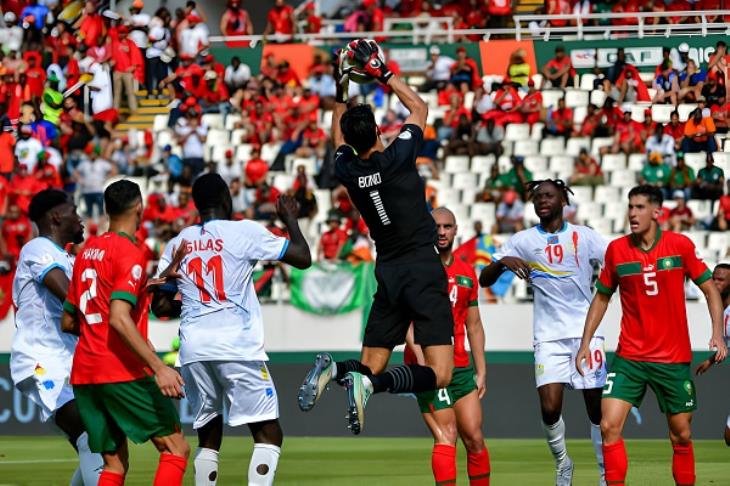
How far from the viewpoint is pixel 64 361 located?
33.5ft

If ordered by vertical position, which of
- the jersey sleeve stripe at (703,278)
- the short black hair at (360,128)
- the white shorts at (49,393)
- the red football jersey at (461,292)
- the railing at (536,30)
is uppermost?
the railing at (536,30)

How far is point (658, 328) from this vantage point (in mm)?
10320

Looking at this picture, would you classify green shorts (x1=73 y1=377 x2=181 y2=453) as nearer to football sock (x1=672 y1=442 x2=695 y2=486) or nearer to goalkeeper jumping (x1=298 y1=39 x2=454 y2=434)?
goalkeeper jumping (x1=298 y1=39 x2=454 y2=434)

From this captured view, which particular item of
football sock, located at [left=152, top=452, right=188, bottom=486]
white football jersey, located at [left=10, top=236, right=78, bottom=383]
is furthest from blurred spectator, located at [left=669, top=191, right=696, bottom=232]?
football sock, located at [left=152, top=452, right=188, bottom=486]

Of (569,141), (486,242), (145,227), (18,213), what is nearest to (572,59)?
(569,141)

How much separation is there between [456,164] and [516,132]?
139cm

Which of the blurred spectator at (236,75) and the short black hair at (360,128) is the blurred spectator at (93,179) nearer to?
the blurred spectator at (236,75)

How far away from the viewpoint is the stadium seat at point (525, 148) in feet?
79.8

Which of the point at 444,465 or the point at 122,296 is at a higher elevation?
the point at 122,296

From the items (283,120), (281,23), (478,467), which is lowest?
(478,467)

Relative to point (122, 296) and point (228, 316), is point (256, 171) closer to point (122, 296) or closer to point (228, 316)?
point (228, 316)

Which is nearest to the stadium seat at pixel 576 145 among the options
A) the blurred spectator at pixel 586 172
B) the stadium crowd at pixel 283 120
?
the stadium crowd at pixel 283 120

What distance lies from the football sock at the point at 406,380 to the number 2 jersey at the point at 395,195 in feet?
2.43

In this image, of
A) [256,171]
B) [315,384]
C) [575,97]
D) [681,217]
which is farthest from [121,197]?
[575,97]
